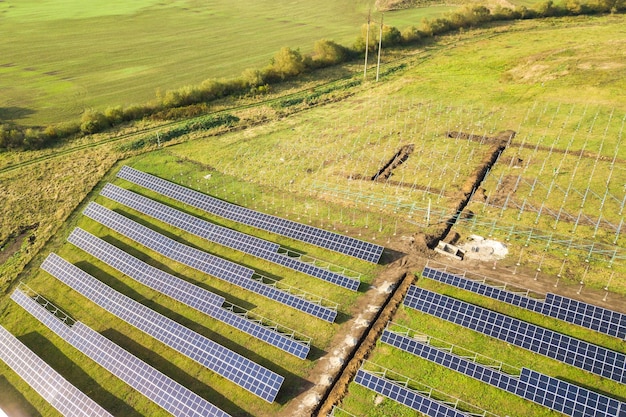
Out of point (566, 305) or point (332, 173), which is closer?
point (566, 305)

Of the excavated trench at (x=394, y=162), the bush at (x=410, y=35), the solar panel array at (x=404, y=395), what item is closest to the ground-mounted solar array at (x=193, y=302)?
the solar panel array at (x=404, y=395)

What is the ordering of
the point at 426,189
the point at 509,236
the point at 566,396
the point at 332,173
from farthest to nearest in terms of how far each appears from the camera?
the point at 332,173
the point at 426,189
the point at 509,236
the point at 566,396

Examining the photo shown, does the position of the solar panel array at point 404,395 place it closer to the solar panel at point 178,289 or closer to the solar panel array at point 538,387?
the solar panel array at point 538,387

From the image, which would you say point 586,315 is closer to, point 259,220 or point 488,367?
point 488,367

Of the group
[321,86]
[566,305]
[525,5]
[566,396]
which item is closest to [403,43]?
[321,86]

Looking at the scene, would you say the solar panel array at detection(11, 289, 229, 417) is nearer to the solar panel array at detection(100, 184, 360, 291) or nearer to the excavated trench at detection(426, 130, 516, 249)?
the solar panel array at detection(100, 184, 360, 291)

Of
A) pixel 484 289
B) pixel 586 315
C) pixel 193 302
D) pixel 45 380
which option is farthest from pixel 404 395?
pixel 45 380

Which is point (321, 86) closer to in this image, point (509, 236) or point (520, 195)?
point (520, 195)

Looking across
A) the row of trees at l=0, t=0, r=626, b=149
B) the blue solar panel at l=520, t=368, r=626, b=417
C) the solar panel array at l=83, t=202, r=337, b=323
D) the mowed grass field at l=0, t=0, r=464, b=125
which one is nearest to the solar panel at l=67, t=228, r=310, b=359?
the solar panel array at l=83, t=202, r=337, b=323
